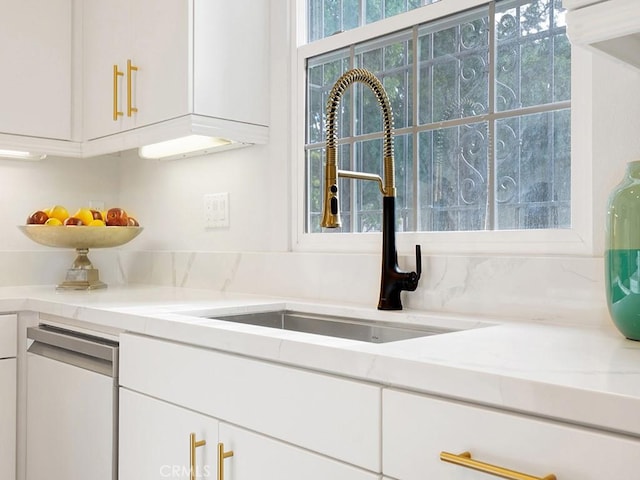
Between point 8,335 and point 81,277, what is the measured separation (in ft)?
1.39

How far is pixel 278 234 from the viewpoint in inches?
80.0

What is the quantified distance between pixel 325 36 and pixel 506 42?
67 centimetres

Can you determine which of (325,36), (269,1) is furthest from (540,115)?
Answer: (269,1)

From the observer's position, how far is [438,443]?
0.84 meters

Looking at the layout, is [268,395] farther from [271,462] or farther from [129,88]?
[129,88]

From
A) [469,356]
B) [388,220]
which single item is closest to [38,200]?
[388,220]

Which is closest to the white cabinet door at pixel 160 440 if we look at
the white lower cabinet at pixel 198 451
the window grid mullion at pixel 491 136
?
the white lower cabinet at pixel 198 451

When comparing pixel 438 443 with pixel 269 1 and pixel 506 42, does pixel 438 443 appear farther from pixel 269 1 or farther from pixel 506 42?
pixel 269 1

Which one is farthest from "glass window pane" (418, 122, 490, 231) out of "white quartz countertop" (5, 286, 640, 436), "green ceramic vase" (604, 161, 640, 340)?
"green ceramic vase" (604, 161, 640, 340)

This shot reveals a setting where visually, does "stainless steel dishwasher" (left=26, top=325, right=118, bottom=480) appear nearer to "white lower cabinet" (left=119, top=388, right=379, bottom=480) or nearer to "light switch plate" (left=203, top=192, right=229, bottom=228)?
"white lower cabinet" (left=119, top=388, right=379, bottom=480)

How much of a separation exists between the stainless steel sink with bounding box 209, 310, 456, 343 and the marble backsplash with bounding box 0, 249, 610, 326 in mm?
114

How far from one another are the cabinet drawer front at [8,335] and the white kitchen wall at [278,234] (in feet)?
1.99

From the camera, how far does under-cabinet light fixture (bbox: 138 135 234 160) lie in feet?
7.09

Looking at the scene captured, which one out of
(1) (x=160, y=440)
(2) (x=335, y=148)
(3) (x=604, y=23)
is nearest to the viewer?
(3) (x=604, y=23)
